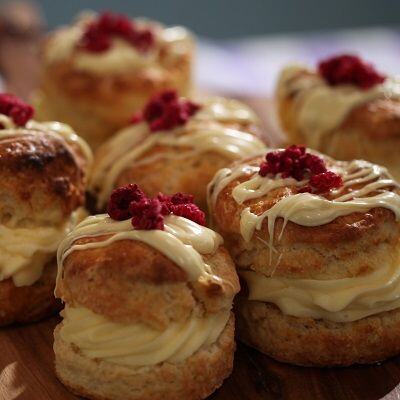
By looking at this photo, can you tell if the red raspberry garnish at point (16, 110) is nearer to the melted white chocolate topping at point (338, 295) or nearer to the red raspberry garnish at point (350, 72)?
the melted white chocolate topping at point (338, 295)

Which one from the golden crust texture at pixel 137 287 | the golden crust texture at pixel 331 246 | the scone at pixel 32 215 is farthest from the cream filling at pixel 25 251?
the golden crust texture at pixel 331 246

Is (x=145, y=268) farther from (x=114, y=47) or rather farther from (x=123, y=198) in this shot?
(x=114, y=47)

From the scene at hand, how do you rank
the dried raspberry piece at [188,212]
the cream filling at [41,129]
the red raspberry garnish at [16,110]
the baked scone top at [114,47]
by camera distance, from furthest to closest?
the baked scone top at [114,47], the red raspberry garnish at [16,110], the cream filling at [41,129], the dried raspberry piece at [188,212]

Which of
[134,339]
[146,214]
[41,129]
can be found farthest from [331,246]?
[41,129]

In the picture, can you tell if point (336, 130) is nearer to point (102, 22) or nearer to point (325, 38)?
point (102, 22)

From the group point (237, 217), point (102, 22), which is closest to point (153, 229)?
point (237, 217)

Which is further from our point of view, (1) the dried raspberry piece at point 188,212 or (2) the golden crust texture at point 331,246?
(1) the dried raspberry piece at point 188,212
